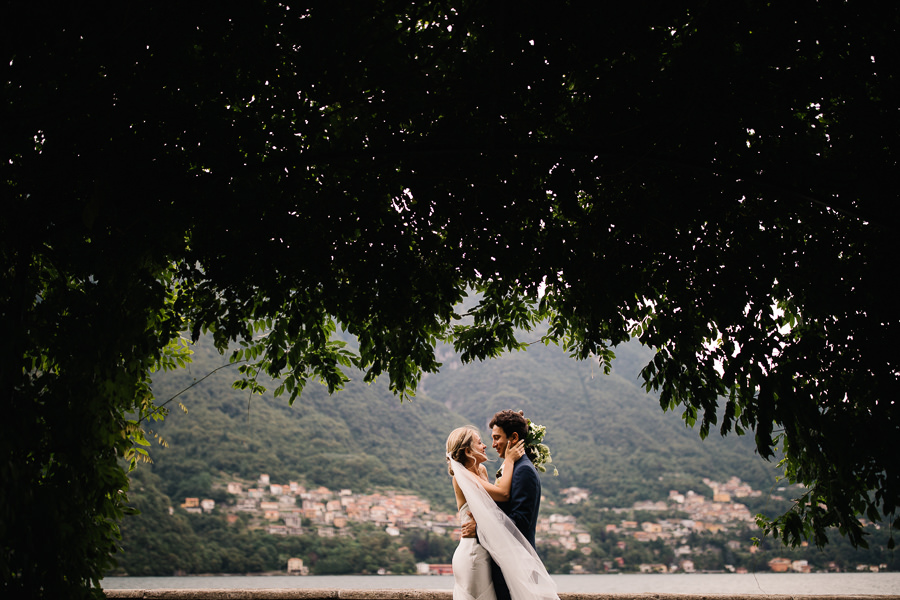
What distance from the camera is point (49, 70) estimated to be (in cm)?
225

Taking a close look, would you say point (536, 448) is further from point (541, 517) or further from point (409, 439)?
point (409, 439)

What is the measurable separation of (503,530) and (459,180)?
7.04ft

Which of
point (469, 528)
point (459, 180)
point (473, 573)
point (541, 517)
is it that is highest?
point (459, 180)

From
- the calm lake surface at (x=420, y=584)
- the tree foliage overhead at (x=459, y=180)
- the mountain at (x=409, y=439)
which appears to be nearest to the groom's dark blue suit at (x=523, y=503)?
the tree foliage overhead at (x=459, y=180)

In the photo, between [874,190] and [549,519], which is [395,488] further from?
[874,190]

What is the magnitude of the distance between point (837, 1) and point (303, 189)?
2.78 metres

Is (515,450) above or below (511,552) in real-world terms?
above

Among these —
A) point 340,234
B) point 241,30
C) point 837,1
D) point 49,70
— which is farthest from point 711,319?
point 49,70

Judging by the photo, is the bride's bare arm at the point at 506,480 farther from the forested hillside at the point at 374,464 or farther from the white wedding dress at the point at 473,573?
the forested hillside at the point at 374,464

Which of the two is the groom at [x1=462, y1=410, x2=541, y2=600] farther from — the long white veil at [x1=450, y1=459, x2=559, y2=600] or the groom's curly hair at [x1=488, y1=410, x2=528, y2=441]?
the groom's curly hair at [x1=488, y1=410, x2=528, y2=441]

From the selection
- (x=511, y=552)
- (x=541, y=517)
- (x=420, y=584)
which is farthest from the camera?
(x=541, y=517)

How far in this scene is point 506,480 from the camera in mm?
3773

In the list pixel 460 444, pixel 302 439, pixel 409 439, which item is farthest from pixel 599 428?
pixel 460 444

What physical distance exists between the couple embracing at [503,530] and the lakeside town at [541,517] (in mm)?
29481
